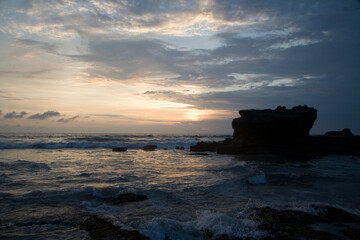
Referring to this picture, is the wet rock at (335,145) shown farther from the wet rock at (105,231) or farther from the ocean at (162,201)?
the wet rock at (105,231)

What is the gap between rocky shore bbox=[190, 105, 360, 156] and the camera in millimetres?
28250

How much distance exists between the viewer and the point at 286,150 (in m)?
28.7

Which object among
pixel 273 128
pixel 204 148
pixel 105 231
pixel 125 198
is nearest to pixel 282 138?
pixel 273 128

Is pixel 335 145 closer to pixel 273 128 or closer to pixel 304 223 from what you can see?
pixel 273 128

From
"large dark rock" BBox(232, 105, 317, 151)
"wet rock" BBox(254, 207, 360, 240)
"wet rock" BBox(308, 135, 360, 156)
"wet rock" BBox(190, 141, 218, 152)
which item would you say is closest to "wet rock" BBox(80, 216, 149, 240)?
"wet rock" BBox(254, 207, 360, 240)

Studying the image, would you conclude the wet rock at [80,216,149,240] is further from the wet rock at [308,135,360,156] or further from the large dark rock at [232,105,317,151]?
the wet rock at [308,135,360,156]

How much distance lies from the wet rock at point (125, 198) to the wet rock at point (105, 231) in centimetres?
186

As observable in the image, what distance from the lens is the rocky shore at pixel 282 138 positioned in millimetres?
28250

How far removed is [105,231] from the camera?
17.4 ft

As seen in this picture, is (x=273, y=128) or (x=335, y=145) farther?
(x=335, y=145)

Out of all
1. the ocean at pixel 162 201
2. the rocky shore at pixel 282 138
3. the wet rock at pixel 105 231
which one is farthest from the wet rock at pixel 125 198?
the rocky shore at pixel 282 138

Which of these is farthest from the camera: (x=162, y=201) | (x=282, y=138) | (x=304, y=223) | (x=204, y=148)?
(x=204, y=148)

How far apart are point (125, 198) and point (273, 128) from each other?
Answer: 976 inches

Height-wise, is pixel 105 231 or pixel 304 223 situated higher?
Result: pixel 304 223
